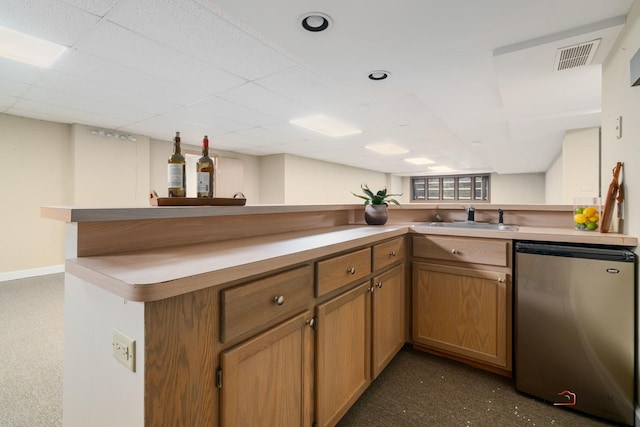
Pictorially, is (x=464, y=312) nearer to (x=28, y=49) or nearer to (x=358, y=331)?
(x=358, y=331)

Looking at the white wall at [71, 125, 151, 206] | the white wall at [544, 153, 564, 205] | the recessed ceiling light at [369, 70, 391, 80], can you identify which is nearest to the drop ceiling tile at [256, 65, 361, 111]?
the recessed ceiling light at [369, 70, 391, 80]

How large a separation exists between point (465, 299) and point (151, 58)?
304cm

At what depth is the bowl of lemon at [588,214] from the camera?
1.79m

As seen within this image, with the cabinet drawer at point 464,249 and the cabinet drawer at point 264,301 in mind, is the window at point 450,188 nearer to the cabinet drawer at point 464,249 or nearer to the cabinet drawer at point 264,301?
the cabinet drawer at point 464,249

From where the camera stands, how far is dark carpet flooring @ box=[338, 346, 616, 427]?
4.83ft

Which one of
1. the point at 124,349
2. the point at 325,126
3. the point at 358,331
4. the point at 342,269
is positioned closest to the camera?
the point at 124,349

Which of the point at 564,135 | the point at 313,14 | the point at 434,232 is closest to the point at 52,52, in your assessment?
the point at 313,14

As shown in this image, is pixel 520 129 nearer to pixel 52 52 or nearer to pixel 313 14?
pixel 313 14

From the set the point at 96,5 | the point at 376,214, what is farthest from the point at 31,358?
the point at 376,214

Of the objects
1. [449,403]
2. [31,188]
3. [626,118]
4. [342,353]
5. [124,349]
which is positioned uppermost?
[626,118]

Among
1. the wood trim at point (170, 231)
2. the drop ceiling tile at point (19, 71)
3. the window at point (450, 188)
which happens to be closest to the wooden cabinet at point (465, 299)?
the wood trim at point (170, 231)

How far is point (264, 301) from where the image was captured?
38.0 inches

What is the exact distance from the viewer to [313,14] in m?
1.92

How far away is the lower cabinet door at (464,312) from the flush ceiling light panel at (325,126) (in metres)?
3.03
